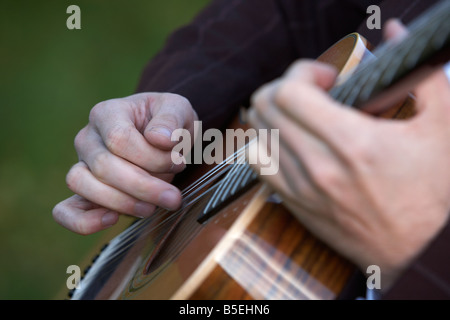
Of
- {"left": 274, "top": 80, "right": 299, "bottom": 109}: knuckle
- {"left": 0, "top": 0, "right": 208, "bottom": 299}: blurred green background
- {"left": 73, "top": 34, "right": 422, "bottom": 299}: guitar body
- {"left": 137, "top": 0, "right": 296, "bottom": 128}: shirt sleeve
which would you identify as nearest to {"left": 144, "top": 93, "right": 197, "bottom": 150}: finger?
{"left": 137, "top": 0, "right": 296, "bottom": 128}: shirt sleeve

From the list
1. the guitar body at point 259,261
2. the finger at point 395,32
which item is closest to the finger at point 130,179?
the guitar body at point 259,261

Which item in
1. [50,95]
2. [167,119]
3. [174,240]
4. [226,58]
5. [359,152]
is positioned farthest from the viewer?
[50,95]

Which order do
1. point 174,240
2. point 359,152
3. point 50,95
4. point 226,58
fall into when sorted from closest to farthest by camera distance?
point 359,152 → point 174,240 → point 226,58 → point 50,95

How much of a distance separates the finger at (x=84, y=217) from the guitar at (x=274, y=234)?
0.18m

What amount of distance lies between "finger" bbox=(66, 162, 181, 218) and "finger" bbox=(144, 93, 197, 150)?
0.10 meters

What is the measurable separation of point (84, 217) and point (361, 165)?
1.69 ft

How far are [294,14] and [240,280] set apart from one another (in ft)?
2.34

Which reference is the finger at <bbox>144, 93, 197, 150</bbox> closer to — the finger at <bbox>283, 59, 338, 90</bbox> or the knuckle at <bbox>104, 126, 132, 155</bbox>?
the knuckle at <bbox>104, 126, 132, 155</bbox>

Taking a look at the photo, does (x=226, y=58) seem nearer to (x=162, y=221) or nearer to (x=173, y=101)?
(x=173, y=101)

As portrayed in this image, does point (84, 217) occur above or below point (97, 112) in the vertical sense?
below

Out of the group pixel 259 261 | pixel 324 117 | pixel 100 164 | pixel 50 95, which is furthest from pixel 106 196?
pixel 50 95

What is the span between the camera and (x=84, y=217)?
764mm
